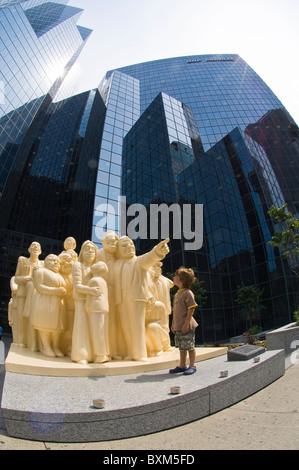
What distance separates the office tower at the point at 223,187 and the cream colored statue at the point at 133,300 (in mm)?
19881

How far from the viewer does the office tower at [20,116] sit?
3088 cm

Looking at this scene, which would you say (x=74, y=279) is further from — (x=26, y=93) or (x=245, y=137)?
(x=26, y=93)

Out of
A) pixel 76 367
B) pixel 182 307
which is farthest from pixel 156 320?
pixel 76 367

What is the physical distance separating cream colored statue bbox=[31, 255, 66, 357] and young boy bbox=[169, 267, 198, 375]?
Result: 2418mm

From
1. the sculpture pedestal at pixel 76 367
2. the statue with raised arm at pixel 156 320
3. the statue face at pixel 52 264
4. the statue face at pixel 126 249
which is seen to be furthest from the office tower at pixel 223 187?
the sculpture pedestal at pixel 76 367

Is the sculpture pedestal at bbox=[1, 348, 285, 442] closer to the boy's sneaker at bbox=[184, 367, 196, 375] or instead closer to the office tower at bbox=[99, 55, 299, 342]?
the boy's sneaker at bbox=[184, 367, 196, 375]

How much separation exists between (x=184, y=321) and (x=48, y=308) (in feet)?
8.81

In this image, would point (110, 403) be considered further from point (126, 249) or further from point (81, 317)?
point (126, 249)

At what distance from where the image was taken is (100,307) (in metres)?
4.79

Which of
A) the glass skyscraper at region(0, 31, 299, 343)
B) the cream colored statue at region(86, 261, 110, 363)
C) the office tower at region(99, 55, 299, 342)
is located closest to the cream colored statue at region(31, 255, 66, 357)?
the cream colored statue at region(86, 261, 110, 363)

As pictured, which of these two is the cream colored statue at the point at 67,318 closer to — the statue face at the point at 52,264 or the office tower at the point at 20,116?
the statue face at the point at 52,264

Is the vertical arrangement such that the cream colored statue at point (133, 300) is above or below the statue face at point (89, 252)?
below

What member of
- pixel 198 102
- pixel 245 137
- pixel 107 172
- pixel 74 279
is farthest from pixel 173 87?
pixel 74 279
